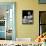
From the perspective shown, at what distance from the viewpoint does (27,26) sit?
5383 millimetres

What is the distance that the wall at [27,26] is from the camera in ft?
17.5

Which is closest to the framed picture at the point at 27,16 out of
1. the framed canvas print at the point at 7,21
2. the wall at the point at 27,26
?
the wall at the point at 27,26

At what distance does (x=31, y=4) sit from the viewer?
5.34 metres

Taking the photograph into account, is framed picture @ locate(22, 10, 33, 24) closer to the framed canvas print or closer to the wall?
the wall

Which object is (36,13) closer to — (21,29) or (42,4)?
(42,4)

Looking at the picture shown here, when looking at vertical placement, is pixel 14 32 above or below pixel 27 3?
below

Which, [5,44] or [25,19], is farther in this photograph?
[25,19]

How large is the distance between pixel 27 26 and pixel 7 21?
0.78 meters

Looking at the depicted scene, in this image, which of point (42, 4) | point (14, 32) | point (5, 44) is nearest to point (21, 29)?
point (14, 32)

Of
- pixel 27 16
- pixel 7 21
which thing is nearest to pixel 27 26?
pixel 27 16

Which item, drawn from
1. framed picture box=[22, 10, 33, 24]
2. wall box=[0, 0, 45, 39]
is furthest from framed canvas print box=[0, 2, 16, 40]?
framed picture box=[22, 10, 33, 24]

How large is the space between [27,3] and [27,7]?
0.15 metres

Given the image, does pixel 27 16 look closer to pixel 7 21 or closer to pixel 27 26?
Answer: pixel 27 26

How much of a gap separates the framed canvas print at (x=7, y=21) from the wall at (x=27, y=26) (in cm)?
19
